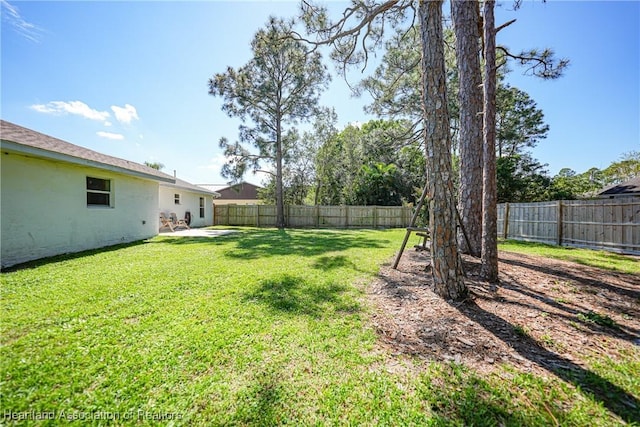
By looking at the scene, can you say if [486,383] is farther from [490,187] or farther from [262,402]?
[490,187]

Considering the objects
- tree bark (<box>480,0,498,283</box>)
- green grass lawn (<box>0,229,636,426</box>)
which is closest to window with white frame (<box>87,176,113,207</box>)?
green grass lawn (<box>0,229,636,426</box>)

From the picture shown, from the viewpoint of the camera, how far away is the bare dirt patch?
6.88ft

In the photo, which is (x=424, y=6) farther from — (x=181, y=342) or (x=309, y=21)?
(x=181, y=342)

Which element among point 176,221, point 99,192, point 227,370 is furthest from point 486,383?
point 176,221

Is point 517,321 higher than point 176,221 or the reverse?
the reverse

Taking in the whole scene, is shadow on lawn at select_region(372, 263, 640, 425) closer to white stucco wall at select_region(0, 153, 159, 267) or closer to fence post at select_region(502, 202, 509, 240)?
white stucco wall at select_region(0, 153, 159, 267)

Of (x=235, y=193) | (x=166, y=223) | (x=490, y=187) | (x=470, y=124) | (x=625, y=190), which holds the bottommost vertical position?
(x=166, y=223)

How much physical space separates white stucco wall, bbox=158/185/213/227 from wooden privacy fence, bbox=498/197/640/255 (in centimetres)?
1741

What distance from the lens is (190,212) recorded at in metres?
15.4

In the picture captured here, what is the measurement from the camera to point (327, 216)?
17.3 metres

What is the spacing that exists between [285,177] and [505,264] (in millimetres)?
19123

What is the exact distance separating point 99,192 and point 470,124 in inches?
425

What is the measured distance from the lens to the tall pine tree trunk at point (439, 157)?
317 centimetres

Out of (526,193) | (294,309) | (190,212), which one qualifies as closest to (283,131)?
(190,212)
